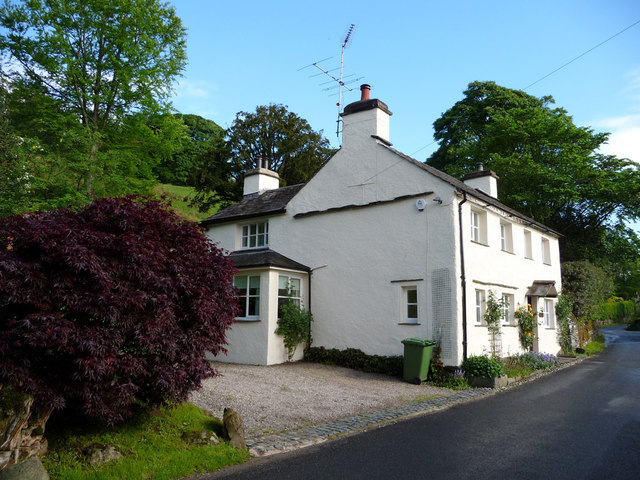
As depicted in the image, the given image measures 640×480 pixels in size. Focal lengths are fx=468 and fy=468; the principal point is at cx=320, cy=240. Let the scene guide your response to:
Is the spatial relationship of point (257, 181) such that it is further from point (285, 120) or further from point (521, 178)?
point (521, 178)

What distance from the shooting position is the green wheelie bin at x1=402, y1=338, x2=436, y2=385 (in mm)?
12984

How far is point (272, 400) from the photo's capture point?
9.88 m

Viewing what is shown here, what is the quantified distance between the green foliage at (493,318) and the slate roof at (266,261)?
624cm

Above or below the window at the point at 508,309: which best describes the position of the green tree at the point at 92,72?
above

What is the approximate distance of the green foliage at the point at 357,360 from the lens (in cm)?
1398

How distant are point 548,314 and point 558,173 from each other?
12.3 metres

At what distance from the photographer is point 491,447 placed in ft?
22.2

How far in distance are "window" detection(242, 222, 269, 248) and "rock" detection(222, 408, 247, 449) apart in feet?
39.9

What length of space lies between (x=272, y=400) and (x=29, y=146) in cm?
1194

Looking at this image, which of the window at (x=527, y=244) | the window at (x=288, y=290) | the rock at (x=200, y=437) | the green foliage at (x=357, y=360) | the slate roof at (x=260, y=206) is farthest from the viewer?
the window at (x=527, y=244)

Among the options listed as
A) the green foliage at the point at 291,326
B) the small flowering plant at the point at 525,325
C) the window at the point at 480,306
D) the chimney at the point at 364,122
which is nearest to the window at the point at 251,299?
the green foliage at the point at 291,326

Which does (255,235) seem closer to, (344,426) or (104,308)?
(344,426)

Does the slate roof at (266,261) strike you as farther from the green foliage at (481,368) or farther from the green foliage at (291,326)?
the green foliage at (481,368)

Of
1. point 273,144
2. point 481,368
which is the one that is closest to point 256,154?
point 273,144
